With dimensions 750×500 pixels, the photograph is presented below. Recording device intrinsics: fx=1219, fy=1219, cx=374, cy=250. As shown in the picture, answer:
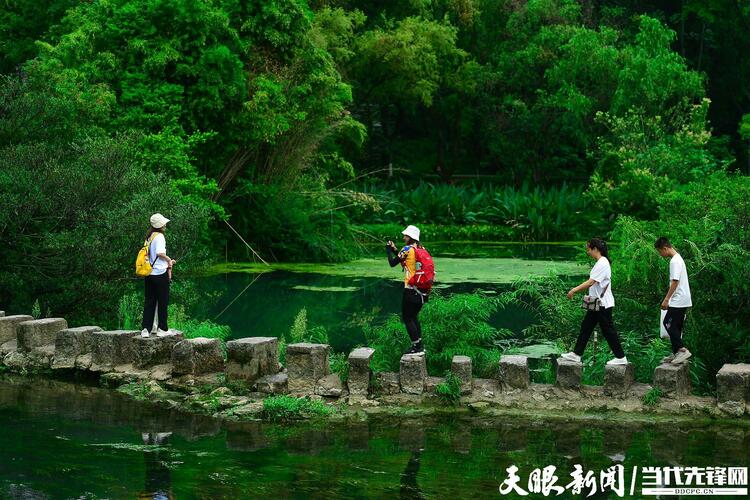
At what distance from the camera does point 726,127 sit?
158 ft

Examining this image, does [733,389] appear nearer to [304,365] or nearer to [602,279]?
[602,279]

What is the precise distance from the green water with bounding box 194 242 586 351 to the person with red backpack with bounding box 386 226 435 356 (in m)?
2.62

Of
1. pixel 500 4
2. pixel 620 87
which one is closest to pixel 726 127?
pixel 500 4

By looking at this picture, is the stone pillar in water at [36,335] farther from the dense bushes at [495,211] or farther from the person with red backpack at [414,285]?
the dense bushes at [495,211]

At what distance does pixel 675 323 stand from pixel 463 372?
2.25 meters

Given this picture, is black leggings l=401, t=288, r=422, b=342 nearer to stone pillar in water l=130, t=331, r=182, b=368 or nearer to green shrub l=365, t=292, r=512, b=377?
green shrub l=365, t=292, r=512, b=377

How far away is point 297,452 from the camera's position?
1085 cm

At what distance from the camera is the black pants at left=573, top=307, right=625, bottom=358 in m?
12.6

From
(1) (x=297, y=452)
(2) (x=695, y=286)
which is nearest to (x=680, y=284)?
(2) (x=695, y=286)

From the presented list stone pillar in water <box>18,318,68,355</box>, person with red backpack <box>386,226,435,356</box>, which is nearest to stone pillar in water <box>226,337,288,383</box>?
person with red backpack <box>386,226,435,356</box>

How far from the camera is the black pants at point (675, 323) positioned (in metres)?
12.6

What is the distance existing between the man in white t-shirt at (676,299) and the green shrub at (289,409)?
362 cm

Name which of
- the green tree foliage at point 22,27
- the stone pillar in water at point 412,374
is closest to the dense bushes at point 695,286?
the stone pillar in water at point 412,374

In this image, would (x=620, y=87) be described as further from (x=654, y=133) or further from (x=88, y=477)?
(x=88, y=477)
